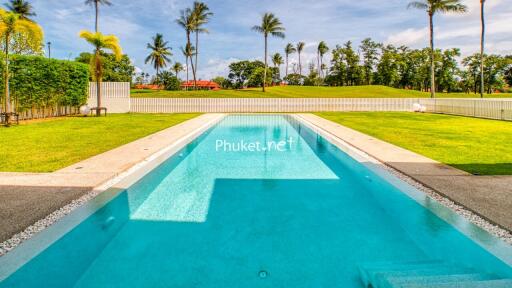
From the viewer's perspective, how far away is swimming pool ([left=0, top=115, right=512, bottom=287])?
2479 millimetres

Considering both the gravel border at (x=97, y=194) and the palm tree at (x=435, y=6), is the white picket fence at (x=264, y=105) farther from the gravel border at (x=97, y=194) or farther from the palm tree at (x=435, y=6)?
the gravel border at (x=97, y=194)

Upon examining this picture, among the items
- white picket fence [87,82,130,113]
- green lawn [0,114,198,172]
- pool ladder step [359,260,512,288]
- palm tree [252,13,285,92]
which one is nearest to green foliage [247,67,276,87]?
palm tree [252,13,285,92]

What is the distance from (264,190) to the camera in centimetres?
480

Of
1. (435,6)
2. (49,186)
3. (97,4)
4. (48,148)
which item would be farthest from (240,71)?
(49,186)

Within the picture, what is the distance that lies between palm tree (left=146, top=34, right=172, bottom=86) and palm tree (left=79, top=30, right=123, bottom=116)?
2617cm

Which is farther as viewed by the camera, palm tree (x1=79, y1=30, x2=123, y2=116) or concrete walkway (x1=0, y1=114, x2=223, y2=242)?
palm tree (x1=79, y1=30, x2=123, y2=116)

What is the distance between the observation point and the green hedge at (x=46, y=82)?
1349 cm

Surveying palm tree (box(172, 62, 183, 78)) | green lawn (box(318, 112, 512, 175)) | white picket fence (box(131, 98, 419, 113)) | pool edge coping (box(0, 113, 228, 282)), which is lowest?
pool edge coping (box(0, 113, 228, 282))

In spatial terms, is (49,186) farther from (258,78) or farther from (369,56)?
(258,78)

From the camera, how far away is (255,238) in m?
3.17

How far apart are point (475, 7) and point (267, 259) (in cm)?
3072

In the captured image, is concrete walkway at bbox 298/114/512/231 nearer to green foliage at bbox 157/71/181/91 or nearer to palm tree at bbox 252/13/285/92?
palm tree at bbox 252/13/285/92

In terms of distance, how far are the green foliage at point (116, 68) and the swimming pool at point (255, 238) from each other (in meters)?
43.9

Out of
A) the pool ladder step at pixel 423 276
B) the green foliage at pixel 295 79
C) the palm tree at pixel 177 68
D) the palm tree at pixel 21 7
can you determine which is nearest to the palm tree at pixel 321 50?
the green foliage at pixel 295 79
